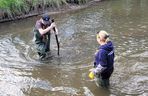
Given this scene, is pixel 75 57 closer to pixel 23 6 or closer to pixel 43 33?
pixel 43 33

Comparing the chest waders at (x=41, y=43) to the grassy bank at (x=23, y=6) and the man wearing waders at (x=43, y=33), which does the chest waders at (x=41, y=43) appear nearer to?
the man wearing waders at (x=43, y=33)

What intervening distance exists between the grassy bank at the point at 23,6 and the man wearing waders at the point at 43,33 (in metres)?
5.29

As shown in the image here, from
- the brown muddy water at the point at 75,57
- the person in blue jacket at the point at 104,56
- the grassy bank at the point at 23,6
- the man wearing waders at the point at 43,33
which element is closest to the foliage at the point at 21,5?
the grassy bank at the point at 23,6

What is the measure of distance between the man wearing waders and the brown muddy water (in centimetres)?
38

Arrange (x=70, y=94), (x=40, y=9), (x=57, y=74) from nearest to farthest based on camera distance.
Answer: (x=70, y=94)
(x=57, y=74)
(x=40, y=9)

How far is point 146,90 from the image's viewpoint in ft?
29.5

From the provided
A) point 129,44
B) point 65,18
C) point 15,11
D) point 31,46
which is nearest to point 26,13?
point 15,11

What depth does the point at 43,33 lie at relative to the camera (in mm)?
10836

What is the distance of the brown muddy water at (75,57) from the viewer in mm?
9266

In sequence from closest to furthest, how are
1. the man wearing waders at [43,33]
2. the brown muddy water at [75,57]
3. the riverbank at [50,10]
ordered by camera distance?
the brown muddy water at [75,57] → the man wearing waders at [43,33] → the riverbank at [50,10]

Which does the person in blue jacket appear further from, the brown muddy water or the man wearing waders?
the man wearing waders

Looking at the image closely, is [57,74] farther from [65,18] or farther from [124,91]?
[65,18]

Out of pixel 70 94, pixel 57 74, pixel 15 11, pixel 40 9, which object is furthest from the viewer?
pixel 40 9

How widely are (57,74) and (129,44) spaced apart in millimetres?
3708
